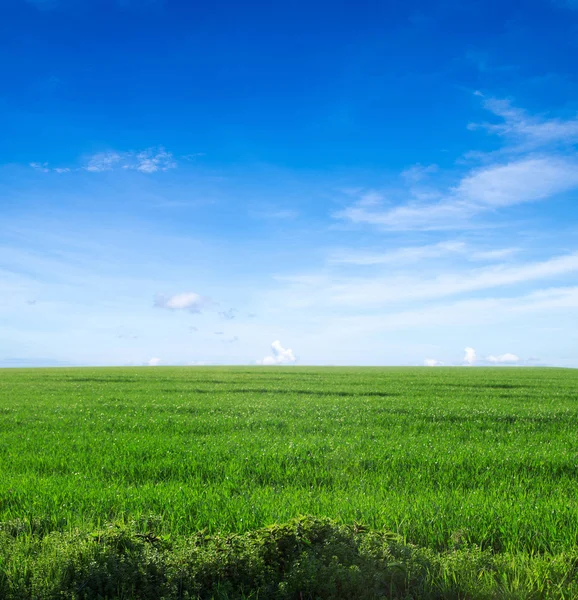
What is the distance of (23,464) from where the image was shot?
398 inches

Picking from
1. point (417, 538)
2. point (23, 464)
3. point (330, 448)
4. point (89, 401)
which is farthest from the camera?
point (89, 401)

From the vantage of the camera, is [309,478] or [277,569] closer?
[277,569]

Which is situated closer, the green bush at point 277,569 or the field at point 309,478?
the green bush at point 277,569

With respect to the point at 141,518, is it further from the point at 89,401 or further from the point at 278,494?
the point at 89,401

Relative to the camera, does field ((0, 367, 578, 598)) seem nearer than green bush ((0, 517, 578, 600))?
No

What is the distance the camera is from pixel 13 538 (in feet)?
19.6

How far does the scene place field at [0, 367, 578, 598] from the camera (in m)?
6.11

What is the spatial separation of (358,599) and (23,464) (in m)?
8.04

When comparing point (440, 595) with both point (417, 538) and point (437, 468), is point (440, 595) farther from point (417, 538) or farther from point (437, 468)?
point (437, 468)

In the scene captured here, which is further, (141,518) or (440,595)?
(141,518)

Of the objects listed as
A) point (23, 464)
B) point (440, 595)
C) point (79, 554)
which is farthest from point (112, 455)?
point (440, 595)

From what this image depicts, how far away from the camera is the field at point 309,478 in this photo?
6113 mm

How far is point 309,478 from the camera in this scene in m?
8.72

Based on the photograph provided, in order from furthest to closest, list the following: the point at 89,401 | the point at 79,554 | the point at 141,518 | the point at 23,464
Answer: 1. the point at 89,401
2. the point at 23,464
3. the point at 141,518
4. the point at 79,554
